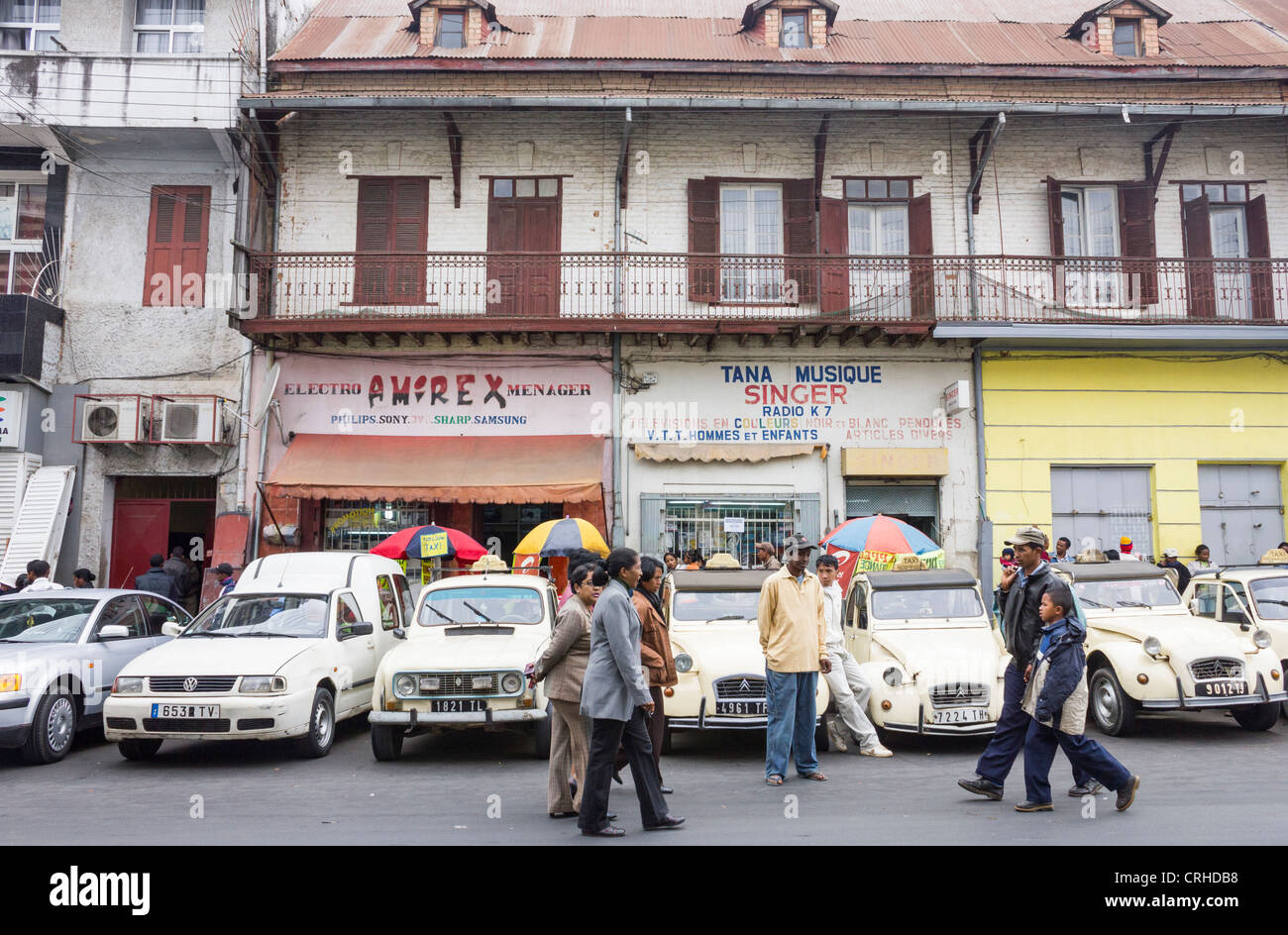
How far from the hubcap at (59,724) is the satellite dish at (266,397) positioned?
293 inches

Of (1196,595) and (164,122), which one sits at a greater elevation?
(164,122)

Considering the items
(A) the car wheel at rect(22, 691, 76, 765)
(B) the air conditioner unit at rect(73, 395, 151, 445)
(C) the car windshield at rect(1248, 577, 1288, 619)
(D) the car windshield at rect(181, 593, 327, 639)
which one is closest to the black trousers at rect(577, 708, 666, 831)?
(D) the car windshield at rect(181, 593, 327, 639)

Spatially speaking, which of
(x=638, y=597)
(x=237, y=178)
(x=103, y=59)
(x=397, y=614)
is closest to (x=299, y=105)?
(x=237, y=178)

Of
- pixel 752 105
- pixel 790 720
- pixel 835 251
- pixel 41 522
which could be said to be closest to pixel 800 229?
pixel 835 251

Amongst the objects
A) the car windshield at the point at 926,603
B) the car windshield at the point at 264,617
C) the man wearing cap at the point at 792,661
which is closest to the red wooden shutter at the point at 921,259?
the car windshield at the point at 926,603

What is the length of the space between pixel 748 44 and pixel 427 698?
13.6 metres

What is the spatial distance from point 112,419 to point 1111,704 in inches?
568

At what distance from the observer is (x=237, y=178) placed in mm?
16297

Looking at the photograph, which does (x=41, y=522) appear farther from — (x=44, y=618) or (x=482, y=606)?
(x=482, y=606)

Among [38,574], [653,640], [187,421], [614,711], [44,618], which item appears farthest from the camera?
[187,421]

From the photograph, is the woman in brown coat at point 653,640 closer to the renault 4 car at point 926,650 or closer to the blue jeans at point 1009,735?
the blue jeans at point 1009,735

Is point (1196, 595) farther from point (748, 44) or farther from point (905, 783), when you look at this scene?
point (748, 44)

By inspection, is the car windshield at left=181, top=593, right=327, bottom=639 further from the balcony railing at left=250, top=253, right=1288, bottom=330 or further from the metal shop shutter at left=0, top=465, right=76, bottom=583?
the balcony railing at left=250, top=253, right=1288, bottom=330

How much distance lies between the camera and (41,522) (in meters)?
15.0
